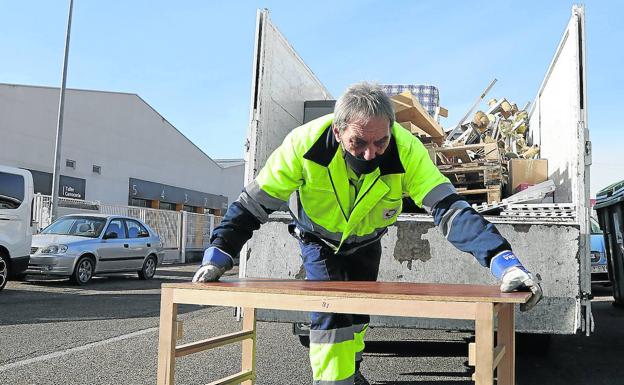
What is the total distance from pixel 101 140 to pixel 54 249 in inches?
628

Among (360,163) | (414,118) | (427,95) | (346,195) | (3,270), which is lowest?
(3,270)

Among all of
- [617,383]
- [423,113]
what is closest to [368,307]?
[617,383]

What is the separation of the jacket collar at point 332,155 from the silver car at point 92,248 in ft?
32.5

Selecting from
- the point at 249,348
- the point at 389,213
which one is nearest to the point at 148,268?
the point at 249,348

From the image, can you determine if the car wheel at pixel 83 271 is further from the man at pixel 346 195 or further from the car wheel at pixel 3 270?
the man at pixel 346 195

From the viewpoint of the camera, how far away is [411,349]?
578cm

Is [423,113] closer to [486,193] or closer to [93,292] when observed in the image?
[486,193]

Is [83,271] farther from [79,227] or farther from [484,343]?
[484,343]

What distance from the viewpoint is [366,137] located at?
8.38 feet

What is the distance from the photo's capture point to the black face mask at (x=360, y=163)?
2.70 m

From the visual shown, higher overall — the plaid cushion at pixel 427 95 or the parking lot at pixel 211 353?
the plaid cushion at pixel 427 95

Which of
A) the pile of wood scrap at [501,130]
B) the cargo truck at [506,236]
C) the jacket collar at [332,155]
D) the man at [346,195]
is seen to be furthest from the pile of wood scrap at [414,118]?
the jacket collar at [332,155]

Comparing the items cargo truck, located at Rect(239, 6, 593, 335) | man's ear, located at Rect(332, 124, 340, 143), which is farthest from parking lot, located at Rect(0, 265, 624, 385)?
man's ear, located at Rect(332, 124, 340, 143)

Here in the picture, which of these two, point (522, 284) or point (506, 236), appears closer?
point (522, 284)
